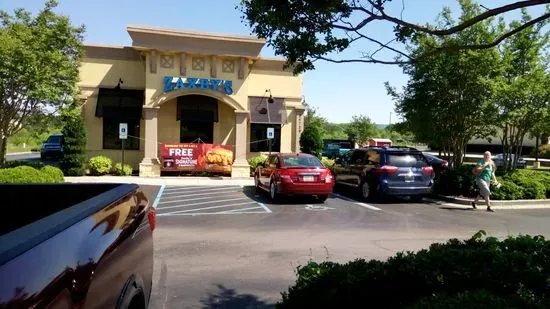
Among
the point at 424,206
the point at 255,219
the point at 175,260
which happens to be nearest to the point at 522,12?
the point at 424,206

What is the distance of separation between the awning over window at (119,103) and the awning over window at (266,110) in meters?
5.21

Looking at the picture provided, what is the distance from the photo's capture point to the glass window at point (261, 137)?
24188 millimetres

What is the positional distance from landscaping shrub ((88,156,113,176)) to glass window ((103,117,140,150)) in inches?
59.7

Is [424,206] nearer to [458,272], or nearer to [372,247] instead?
[372,247]

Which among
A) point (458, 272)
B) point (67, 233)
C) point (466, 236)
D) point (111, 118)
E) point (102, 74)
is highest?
point (102, 74)

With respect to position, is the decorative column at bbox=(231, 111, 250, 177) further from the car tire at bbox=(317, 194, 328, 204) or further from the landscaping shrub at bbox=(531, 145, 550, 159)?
the landscaping shrub at bbox=(531, 145, 550, 159)

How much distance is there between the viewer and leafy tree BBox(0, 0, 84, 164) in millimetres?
14594

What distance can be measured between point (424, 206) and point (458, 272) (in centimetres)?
1129

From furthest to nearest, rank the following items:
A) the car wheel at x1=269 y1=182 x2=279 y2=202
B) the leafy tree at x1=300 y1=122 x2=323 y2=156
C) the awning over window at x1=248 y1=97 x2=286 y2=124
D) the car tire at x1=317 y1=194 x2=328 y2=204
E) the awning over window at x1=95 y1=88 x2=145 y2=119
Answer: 1. the leafy tree at x1=300 y1=122 x2=323 y2=156
2. the awning over window at x1=248 y1=97 x2=286 y2=124
3. the awning over window at x1=95 y1=88 x2=145 y2=119
4. the car tire at x1=317 y1=194 x2=328 y2=204
5. the car wheel at x1=269 y1=182 x2=279 y2=202

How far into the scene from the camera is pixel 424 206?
47.5 feet

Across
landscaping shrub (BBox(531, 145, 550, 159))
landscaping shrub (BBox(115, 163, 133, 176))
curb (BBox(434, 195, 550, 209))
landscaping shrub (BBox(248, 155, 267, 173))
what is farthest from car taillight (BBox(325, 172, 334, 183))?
landscaping shrub (BBox(531, 145, 550, 159))

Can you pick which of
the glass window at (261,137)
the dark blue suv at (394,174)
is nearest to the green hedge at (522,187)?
the dark blue suv at (394,174)

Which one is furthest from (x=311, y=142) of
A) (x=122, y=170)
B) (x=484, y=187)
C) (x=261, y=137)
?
(x=484, y=187)

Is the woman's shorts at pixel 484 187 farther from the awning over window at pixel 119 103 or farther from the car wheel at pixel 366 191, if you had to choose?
the awning over window at pixel 119 103
